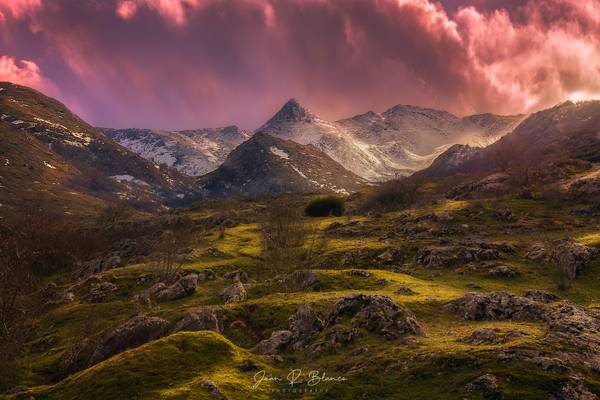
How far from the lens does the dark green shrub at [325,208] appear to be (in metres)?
183

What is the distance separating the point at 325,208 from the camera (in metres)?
183

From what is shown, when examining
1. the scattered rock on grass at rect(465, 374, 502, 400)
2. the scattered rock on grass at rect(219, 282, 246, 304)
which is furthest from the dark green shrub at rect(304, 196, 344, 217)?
the scattered rock on grass at rect(465, 374, 502, 400)

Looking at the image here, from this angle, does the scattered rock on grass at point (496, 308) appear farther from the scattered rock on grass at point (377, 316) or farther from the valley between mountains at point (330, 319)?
the scattered rock on grass at point (377, 316)

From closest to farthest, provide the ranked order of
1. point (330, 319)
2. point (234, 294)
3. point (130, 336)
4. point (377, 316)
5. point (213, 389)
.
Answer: point (213, 389)
point (377, 316)
point (330, 319)
point (130, 336)
point (234, 294)

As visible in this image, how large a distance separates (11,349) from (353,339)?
30826mm

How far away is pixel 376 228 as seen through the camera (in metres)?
128

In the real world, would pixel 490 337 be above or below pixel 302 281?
above

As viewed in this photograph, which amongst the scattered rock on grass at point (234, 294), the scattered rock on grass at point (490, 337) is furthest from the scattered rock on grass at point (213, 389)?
the scattered rock on grass at point (234, 294)

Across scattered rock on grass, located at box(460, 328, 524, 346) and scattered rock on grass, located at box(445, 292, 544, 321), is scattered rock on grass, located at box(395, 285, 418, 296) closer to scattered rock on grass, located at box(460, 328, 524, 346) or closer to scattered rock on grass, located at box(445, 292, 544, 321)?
scattered rock on grass, located at box(445, 292, 544, 321)

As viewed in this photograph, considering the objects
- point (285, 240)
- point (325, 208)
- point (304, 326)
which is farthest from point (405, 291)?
point (325, 208)

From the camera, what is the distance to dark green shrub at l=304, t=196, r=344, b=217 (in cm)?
18275
